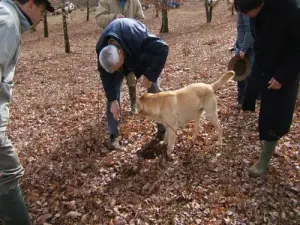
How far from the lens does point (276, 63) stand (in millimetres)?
3891

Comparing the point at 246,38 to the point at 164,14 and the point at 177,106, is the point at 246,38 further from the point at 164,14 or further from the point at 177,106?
the point at 164,14

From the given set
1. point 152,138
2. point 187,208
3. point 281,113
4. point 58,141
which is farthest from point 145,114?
point 58,141

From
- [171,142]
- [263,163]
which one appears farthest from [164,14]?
[263,163]

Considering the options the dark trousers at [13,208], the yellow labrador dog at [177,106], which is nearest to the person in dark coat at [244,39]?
the yellow labrador dog at [177,106]

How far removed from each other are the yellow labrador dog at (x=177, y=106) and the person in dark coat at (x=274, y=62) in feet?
3.18

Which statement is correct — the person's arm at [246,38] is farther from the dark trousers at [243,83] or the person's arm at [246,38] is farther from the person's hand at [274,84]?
the person's hand at [274,84]

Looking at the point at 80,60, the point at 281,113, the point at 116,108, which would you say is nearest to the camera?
the point at 281,113

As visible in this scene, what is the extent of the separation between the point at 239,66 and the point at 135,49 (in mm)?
2518

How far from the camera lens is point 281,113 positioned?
13.4ft

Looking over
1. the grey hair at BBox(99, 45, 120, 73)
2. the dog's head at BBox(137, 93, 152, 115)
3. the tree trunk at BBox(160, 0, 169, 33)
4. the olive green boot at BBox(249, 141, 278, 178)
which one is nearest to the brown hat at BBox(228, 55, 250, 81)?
the olive green boot at BBox(249, 141, 278, 178)

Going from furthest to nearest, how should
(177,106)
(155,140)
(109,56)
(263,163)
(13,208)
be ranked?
(155,140) → (177,106) → (263,163) → (109,56) → (13,208)

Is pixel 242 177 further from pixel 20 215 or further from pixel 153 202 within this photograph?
pixel 20 215

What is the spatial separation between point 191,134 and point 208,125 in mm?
522

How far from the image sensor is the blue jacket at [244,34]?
609cm
